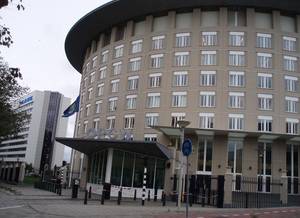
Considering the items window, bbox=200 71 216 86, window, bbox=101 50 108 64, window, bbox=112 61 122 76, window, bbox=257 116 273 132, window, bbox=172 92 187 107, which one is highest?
window, bbox=101 50 108 64

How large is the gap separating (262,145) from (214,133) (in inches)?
244

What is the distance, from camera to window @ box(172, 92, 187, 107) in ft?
166

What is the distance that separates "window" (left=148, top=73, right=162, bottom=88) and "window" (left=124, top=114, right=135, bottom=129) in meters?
4.70

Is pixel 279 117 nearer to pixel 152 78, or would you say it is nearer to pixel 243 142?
pixel 243 142

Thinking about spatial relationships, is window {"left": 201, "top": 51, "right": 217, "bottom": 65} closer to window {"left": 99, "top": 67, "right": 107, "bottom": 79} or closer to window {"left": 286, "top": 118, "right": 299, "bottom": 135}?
window {"left": 286, "top": 118, "right": 299, "bottom": 135}

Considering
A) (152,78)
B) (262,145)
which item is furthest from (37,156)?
(262,145)

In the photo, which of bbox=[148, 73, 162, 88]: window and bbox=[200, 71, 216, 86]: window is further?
bbox=[148, 73, 162, 88]: window

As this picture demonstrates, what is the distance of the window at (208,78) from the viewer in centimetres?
5047

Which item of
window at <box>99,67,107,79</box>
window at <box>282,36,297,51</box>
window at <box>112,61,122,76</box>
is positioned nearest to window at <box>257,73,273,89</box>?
window at <box>282,36,297,51</box>

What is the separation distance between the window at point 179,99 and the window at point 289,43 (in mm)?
14138

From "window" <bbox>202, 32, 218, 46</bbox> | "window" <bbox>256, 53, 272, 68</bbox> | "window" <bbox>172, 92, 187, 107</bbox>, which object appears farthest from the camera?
"window" <bbox>202, 32, 218, 46</bbox>

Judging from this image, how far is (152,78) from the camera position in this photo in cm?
5369

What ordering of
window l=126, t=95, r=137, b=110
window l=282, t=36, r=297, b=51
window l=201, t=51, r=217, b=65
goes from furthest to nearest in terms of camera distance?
window l=126, t=95, r=137, b=110 → window l=282, t=36, r=297, b=51 → window l=201, t=51, r=217, b=65

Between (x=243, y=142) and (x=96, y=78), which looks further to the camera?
(x=96, y=78)
